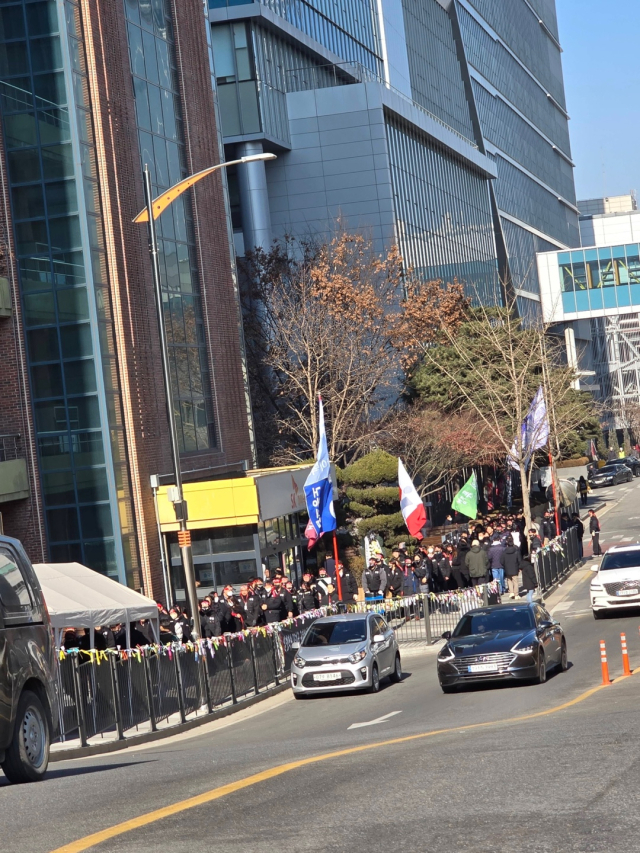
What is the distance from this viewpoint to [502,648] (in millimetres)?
20188

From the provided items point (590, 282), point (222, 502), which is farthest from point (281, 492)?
point (590, 282)

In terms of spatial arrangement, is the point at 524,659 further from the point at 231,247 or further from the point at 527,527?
the point at 231,247

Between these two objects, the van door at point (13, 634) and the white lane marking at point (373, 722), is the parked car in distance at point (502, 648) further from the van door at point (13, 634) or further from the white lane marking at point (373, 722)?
the van door at point (13, 634)

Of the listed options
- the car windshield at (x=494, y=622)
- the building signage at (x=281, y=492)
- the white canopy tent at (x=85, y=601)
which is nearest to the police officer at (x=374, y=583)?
the building signage at (x=281, y=492)

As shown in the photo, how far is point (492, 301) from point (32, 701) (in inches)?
2944

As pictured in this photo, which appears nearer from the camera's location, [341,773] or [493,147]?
[341,773]

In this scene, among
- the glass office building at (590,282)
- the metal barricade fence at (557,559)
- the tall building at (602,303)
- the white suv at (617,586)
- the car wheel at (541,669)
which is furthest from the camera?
the tall building at (602,303)

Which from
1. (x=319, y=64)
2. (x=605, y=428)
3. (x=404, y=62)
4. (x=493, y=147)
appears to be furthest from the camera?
(x=605, y=428)

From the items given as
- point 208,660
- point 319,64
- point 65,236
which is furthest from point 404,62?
point 208,660

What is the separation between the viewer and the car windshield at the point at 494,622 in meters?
20.9

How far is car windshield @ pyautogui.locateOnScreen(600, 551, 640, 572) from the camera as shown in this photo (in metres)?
28.6

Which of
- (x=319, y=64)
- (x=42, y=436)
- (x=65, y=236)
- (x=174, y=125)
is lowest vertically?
(x=42, y=436)

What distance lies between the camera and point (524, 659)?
20.0 m

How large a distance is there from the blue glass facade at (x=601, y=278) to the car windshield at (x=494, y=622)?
241 ft
